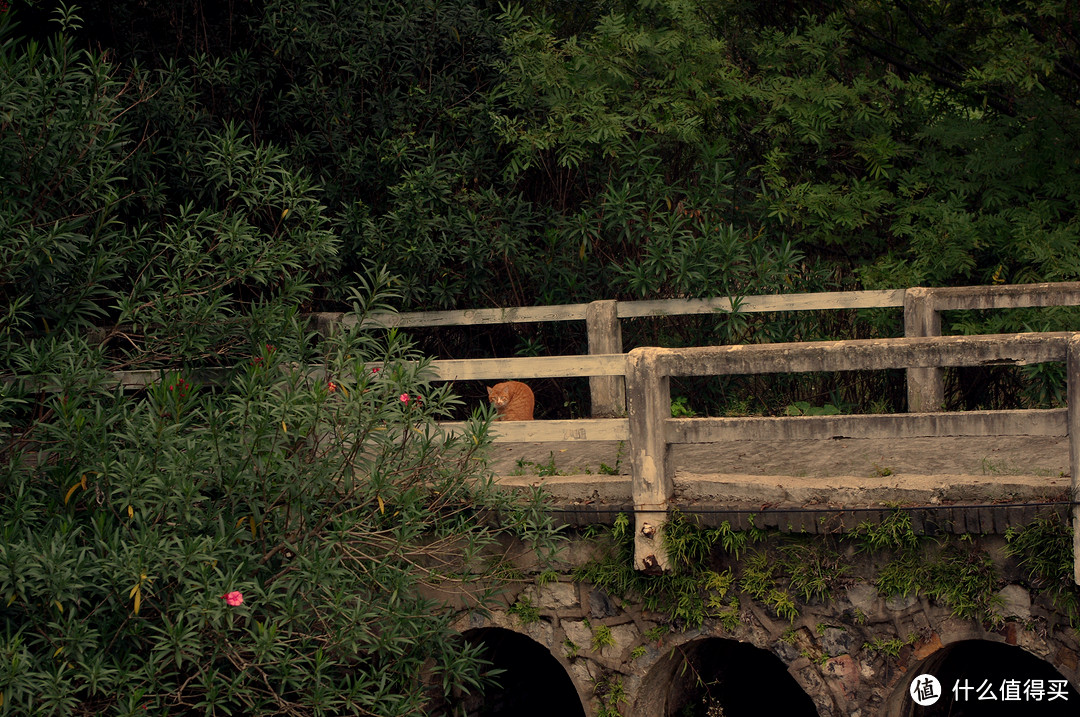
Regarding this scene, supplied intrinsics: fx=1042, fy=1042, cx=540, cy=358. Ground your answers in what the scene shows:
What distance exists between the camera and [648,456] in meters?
5.87

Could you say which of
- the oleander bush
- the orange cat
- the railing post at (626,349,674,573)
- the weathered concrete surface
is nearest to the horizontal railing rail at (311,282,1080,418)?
the weathered concrete surface

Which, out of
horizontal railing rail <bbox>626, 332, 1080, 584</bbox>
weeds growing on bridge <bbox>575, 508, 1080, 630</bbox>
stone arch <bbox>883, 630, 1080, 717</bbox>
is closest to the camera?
horizontal railing rail <bbox>626, 332, 1080, 584</bbox>

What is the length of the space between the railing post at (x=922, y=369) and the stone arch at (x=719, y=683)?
2.14 m

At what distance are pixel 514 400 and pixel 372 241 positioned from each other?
70.0 inches

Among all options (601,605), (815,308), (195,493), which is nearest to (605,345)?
(815,308)

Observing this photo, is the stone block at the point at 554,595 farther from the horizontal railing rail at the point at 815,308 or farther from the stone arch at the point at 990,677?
the stone arch at the point at 990,677

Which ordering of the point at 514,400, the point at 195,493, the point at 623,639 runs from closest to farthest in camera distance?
the point at 195,493 → the point at 623,639 → the point at 514,400

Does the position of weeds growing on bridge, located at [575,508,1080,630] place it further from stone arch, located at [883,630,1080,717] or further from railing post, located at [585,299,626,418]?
railing post, located at [585,299,626,418]

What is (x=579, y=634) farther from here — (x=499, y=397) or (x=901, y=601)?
(x=499, y=397)

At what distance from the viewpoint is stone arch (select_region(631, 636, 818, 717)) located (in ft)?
20.9

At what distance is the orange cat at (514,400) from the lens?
826 centimetres

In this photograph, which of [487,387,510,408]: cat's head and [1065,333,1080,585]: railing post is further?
[487,387,510,408]: cat's head

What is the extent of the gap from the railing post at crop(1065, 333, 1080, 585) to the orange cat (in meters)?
4.19

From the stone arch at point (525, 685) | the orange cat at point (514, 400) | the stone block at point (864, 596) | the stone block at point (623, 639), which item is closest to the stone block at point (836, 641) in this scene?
the stone block at point (864, 596)
